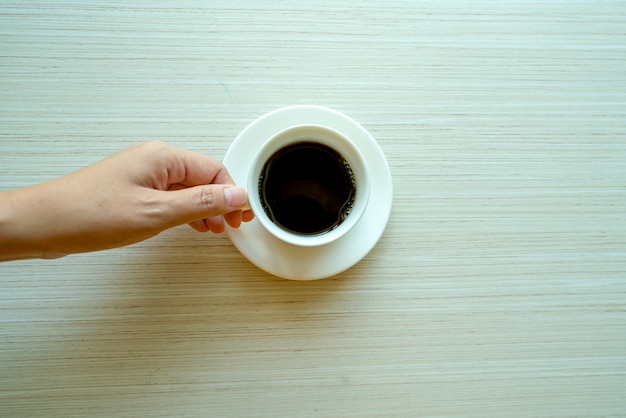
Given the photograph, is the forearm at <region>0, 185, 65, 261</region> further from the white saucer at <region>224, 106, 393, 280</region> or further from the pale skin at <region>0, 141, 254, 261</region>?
the white saucer at <region>224, 106, 393, 280</region>

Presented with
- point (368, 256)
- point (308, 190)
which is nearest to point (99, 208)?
point (308, 190)

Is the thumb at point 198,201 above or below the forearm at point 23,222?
above

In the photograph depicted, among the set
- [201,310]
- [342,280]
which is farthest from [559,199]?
[201,310]

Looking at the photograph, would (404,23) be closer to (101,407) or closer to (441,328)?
(441,328)

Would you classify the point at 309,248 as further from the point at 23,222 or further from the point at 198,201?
the point at 23,222

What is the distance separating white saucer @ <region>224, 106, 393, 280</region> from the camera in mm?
718

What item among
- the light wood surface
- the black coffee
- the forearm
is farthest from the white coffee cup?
the forearm

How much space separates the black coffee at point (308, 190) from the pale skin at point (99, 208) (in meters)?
0.08

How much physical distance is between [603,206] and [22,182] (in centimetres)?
103

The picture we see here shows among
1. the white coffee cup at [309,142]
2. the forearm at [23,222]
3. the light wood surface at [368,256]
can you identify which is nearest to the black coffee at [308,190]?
the white coffee cup at [309,142]

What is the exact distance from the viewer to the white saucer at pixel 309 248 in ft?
2.36

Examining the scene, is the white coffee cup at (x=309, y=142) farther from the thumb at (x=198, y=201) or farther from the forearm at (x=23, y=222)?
the forearm at (x=23, y=222)

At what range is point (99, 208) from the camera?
24.0 inches

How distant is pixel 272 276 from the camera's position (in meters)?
0.78
